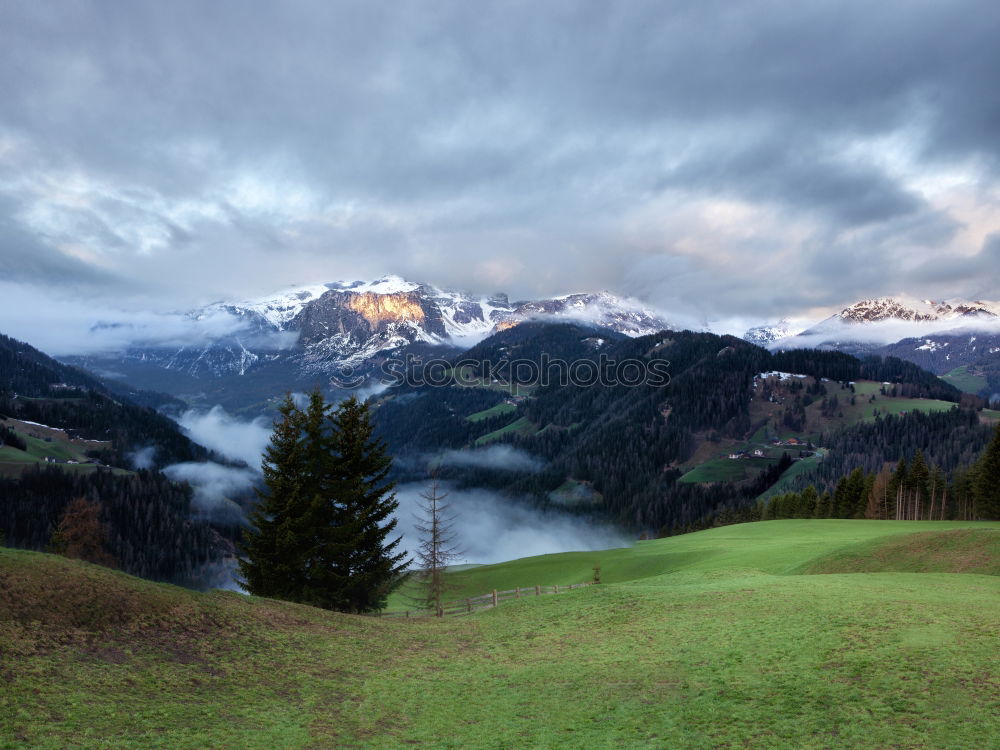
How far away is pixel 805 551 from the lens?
50.4 metres

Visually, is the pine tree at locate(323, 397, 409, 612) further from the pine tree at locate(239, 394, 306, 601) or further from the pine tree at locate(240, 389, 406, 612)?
the pine tree at locate(239, 394, 306, 601)

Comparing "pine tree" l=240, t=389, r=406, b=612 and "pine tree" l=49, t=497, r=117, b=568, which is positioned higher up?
"pine tree" l=240, t=389, r=406, b=612

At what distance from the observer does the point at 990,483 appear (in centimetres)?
7888

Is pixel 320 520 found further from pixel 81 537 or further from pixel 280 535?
pixel 81 537

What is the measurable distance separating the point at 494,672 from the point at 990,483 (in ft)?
294

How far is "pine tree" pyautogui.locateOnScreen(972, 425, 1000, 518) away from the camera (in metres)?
77.8

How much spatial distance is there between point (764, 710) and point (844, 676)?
3706mm

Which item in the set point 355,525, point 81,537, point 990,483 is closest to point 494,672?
point 355,525

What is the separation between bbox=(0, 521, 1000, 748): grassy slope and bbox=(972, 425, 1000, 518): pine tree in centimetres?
Answer: 6353

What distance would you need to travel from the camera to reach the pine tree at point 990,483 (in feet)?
255

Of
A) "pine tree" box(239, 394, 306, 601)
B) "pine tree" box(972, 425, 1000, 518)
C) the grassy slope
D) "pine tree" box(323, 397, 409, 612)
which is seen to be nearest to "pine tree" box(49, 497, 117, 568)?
"pine tree" box(239, 394, 306, 601)

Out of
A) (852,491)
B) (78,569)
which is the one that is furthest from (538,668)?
(852,491)

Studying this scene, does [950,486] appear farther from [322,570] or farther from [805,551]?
[322,570]

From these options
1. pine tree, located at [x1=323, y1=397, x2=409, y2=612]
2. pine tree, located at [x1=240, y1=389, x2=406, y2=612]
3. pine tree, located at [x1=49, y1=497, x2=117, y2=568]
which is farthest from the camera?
pine tree, located at [x1=49, y1=497, x2=117, y2=568]
